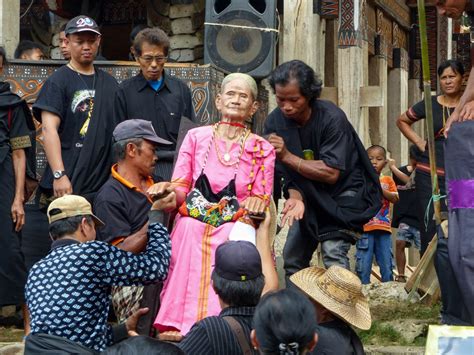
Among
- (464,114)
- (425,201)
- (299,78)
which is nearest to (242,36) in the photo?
(425,201)

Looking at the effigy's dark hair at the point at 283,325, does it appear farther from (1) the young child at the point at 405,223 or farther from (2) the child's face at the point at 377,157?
(2) the child's face at the point at 377,157

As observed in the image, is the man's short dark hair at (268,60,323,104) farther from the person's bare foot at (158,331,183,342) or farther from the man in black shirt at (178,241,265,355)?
the man in black shirt at (178,241,265,355)

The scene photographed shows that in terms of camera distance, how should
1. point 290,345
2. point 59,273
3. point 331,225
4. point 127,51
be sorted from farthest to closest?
point 127,51, point 331,225, point 59,273, point 290,345

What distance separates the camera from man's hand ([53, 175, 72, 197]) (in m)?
7.46

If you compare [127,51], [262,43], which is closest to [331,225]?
[262,43]

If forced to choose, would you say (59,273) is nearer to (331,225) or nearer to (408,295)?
(331,225)

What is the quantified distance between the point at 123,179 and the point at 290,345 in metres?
2.65

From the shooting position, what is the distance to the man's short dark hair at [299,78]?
6953 millimetres

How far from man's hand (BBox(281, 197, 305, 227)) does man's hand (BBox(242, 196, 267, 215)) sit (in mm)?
521

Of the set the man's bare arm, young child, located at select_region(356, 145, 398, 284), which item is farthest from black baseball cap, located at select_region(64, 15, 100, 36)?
young child, located at select_region(356, 145, 398, 284)

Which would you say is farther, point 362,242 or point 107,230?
point 362,242

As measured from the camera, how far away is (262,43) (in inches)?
427

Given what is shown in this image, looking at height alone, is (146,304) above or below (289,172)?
below

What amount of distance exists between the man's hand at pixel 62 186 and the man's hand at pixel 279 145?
1.36m
